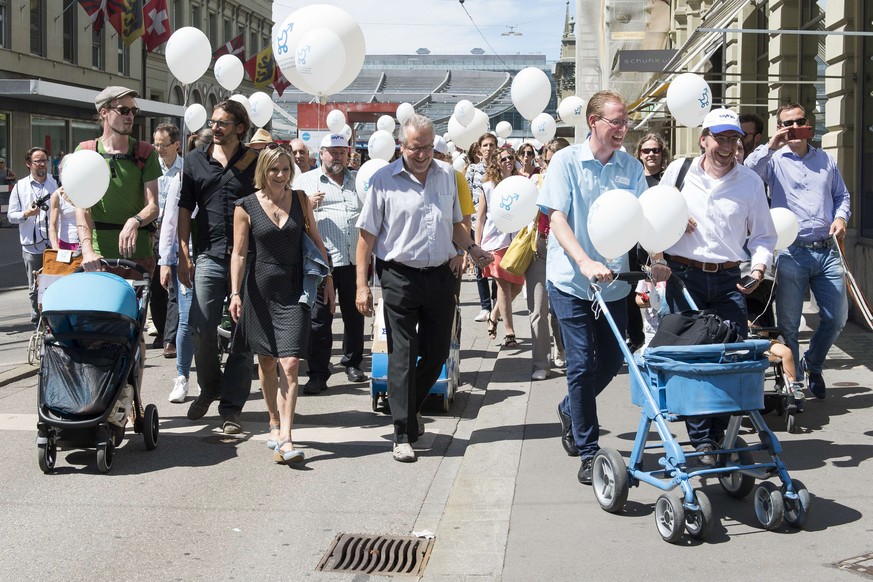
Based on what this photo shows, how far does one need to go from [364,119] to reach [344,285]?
26872 millimetres

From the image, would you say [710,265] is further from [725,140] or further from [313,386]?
[313,386]

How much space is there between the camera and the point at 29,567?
4840 millimetres

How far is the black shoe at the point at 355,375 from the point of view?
9.46m

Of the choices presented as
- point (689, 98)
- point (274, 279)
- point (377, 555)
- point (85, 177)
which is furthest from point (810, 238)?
point (85, 177)

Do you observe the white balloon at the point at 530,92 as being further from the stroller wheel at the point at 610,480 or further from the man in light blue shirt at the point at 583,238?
the stroller wheel at the point at 610,480

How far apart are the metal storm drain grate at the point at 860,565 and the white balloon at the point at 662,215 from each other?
1758 mm

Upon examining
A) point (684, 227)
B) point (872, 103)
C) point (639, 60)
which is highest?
point (639, 60)

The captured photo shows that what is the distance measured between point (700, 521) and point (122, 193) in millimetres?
4602

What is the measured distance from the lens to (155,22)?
31266 millimetres

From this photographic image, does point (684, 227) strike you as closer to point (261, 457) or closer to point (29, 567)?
point (261, 457)

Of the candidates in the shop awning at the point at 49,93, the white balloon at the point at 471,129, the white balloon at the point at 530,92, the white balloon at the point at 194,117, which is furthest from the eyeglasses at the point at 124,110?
the shop awning at the point at 49,93

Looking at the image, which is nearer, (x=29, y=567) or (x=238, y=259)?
(x=29, y=567)

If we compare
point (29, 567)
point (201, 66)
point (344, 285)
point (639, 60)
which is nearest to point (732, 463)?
point (29, 567)

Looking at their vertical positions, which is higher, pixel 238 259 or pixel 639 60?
pixel 639 60
